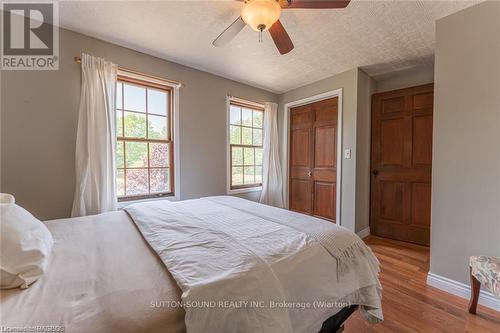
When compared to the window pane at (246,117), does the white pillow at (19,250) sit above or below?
below

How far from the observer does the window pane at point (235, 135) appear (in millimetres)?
3461

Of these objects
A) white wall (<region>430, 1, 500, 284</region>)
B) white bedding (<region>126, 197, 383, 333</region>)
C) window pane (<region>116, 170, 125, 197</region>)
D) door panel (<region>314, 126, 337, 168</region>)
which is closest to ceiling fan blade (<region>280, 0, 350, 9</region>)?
white wall (<region>430, 1, 500, 284</region>)

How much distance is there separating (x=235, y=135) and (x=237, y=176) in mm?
695

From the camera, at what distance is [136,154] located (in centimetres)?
255

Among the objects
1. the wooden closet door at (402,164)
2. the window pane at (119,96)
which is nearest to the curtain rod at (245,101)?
the window pane at (119,96)

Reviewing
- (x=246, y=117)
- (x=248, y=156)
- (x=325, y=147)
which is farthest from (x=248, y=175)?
(x=325, y=147)

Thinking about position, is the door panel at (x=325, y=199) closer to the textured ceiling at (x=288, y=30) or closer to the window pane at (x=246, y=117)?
the window pane at (x=246, y=117)

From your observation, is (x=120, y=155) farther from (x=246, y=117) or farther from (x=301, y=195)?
(x=301, y=195)

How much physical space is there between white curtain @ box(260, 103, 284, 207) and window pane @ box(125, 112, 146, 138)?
2.00m

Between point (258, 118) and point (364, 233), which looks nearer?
point (364, 233)

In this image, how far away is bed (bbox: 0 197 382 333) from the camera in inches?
27.2

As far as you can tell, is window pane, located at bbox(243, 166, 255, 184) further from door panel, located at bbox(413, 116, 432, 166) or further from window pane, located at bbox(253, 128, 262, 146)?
door panel, located at bbox(413, 116, 432, 166)

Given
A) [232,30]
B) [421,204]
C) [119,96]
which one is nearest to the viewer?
[232,30]

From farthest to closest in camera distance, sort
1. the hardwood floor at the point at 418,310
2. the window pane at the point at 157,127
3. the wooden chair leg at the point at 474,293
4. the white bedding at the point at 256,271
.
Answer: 1. the window pane at the point at 157,127
2. the wooden chair leg at the point at 474,293
3. the hardwood floor at the point at 418,310
4. the white bedding at the point at 256,271
